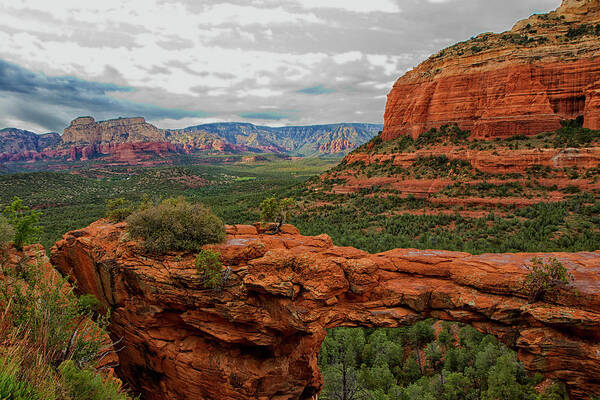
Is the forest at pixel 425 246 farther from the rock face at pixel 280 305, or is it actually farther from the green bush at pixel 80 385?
the green bush at pixel 80 385

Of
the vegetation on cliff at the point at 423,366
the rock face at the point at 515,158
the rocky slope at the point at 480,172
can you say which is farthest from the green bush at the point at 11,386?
the rock face at the point at 515,158

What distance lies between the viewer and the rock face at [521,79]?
42938 millimetres

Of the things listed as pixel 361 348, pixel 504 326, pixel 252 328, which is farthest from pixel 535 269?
pixel 361 348

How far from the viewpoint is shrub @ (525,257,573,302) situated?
367 inches

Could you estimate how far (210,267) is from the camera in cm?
1098

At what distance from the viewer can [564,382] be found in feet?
31.2

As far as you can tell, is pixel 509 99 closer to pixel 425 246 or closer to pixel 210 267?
pixel 425 246

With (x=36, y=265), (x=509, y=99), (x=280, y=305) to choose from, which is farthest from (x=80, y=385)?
(x=509, y=99)

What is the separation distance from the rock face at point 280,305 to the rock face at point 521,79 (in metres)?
46.9

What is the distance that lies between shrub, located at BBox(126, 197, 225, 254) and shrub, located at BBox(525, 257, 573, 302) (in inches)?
505

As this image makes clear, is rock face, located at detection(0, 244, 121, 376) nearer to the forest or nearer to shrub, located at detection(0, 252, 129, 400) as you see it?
shrub, located at detection(0, 252, 129, 400)

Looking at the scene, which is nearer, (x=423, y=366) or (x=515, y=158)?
(x=423, y=366)

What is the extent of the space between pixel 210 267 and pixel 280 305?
333 centimetres

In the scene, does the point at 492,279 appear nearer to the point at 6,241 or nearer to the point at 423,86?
the point at 6,241
